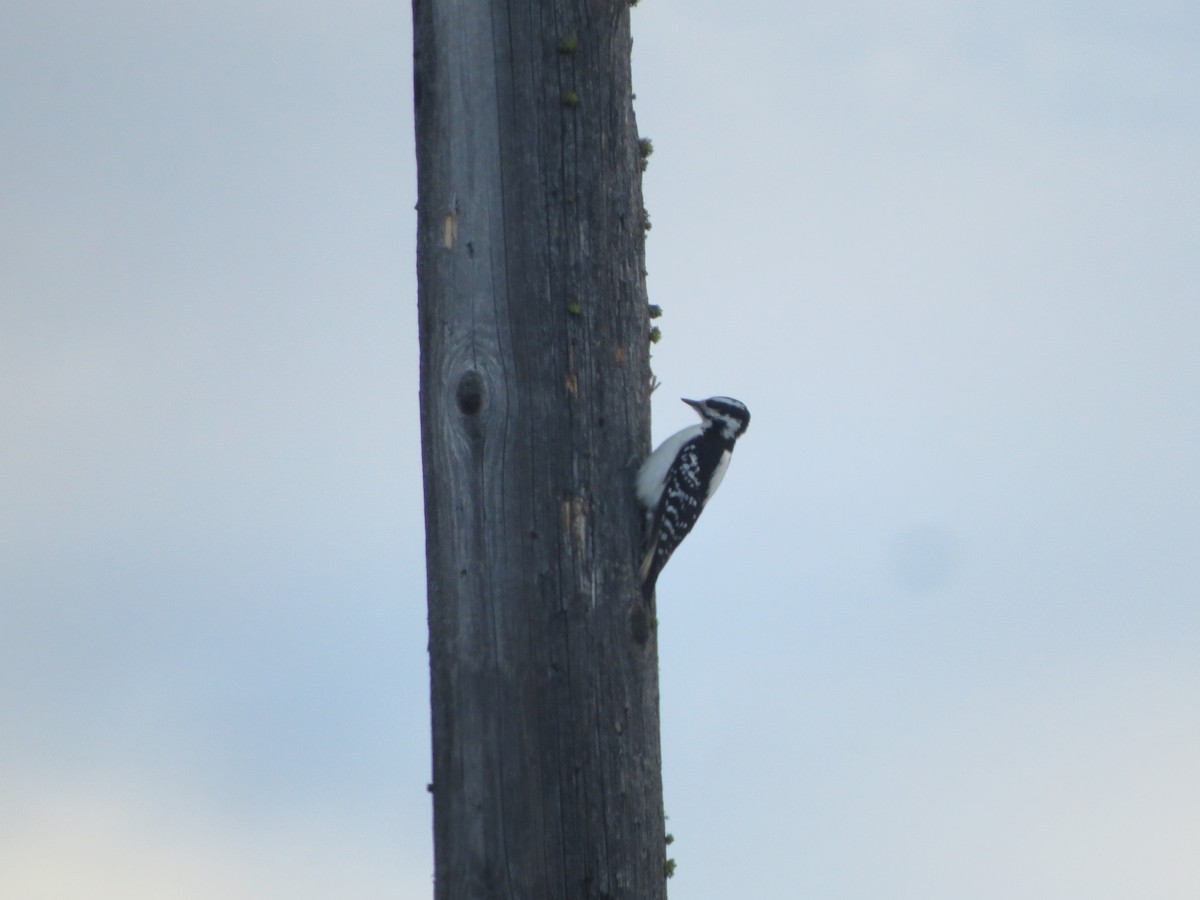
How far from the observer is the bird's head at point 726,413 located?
→ 6711 millimetres

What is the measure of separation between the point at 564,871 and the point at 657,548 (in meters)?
0.99

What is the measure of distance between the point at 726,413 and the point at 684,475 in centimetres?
195

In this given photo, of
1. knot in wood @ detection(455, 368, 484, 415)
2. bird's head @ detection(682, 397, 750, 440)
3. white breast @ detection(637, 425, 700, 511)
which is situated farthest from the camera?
bird's head @ detection(682, 397, 750, 440)

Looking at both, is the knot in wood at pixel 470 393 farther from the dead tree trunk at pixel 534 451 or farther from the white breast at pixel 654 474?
the white breast at pixel 654 474

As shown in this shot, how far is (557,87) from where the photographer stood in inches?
142

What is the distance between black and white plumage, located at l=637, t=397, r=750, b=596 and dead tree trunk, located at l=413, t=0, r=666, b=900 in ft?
0.41

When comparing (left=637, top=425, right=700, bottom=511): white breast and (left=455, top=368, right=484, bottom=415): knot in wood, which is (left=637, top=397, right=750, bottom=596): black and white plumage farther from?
(left=455, top=368, right=484, bottom=415): knot in wood

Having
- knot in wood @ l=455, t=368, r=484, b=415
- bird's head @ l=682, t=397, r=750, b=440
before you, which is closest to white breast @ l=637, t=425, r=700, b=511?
knot in wood @ l=455, t=368, r=484, b=415

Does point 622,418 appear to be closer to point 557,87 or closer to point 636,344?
point 636,344

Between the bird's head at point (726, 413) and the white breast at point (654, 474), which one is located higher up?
the bird's head at point (726, 413)

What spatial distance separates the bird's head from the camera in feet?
22.0

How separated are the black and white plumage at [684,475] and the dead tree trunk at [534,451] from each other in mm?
124

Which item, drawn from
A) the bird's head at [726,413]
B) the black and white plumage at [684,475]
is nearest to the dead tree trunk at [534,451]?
the black and white plumage at [684,475]

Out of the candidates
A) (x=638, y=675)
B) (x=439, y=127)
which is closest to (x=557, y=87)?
(x=439, y=127)
